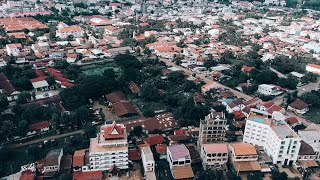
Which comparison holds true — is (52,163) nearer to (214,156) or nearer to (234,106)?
(214,156)

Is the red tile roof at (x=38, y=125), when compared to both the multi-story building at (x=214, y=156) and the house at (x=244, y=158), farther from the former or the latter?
the house at (x=244, y=158)

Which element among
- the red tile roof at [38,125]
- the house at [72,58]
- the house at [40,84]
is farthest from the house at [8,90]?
the house at [72,58]

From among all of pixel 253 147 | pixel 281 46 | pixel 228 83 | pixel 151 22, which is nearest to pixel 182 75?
pixel 228 83

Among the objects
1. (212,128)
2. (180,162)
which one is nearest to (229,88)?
(212,128)

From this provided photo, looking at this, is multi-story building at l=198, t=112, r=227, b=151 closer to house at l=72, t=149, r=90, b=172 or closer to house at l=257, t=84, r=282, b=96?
house at l=72, t=149, r=90, b=172

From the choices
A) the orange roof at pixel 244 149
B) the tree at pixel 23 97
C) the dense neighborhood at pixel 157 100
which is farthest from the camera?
the tree at pixel 23 97

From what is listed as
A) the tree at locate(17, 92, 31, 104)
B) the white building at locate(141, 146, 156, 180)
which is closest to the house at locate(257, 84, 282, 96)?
the white building at locate(141, 146, 156, 180)
